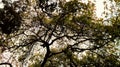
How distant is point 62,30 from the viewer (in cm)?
2077

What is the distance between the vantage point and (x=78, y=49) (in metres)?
21.6

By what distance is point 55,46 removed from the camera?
2348cm

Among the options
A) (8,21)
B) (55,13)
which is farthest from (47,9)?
(8,21)

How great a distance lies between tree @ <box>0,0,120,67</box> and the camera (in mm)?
19956

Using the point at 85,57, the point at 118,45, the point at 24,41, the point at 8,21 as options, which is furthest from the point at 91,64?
the point at 8,21

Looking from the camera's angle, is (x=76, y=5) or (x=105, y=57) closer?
(x=76, y=5)

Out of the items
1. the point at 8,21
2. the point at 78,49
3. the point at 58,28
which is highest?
the point at 8,21

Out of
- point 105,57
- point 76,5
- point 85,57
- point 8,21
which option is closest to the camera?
point 8,21

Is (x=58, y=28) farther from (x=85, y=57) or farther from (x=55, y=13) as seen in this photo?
(x=85, y=57)

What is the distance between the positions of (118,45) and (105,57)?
4.21ft

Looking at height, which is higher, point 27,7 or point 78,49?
point 27,7

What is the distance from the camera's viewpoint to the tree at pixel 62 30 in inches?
786

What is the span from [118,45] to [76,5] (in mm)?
4388

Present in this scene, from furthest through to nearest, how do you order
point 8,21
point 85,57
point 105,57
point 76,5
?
1. point 85,57
2. point 105,57
3. point 76,5
4. point 8,21
